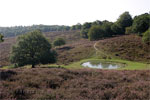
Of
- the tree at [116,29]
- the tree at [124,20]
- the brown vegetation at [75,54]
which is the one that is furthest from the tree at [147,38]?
the tree at [124,20]

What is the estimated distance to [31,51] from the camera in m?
30.4

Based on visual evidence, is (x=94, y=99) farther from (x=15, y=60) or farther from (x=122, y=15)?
(x=122, y=15)

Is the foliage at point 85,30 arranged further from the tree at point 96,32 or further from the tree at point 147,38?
the tree at point 147,38

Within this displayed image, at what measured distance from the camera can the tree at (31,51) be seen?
29.5m

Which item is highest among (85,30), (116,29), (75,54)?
(85,30)

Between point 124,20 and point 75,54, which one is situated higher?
point 124,20

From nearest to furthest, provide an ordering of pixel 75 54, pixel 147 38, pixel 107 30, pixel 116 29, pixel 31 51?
pixel 31 51 < pixel 147 38 < pixel 75 54 < pixel 116 29 < pixel 107 30

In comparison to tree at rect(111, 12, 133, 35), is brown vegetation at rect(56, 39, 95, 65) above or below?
below

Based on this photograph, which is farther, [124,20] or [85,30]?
[85,30]

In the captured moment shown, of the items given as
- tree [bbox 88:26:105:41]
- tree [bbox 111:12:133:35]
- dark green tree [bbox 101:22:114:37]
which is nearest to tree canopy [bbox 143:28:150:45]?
tree [bbox 88:26:105:41]

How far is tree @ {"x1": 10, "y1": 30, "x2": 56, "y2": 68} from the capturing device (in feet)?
96.7

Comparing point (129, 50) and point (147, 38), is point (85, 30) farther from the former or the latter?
point (147, 38)

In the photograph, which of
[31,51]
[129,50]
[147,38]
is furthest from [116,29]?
[31,51]

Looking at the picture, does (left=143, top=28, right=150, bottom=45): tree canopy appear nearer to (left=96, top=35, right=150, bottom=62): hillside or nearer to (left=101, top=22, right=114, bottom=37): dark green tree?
(left=96, top=35, right=150, bottom=62): hillside
